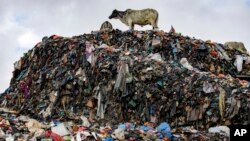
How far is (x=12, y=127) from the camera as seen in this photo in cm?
1025

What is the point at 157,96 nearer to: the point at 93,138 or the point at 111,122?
the point at 111,122

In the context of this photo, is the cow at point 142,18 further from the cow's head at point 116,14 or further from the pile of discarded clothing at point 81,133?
the pile of discarded clothing at point 81,133

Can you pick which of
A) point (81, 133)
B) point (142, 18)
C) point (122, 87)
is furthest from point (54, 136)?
point (142, 18)

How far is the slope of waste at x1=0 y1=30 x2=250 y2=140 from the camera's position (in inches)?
512

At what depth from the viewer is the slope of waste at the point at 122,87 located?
42.7ft

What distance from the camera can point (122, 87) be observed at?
541 inches

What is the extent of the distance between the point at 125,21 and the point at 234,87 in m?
7.21

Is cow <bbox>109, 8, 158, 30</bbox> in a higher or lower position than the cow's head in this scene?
lower

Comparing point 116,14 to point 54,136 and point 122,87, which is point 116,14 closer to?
point 122,87

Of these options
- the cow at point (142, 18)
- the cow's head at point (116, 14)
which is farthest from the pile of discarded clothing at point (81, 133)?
the cow's head at point (116, 14)

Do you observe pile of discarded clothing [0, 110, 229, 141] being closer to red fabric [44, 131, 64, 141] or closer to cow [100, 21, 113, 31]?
red fabric [44, 131, 64, 141]

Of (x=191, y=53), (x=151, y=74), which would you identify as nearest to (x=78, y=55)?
A: (x=151, y=74)

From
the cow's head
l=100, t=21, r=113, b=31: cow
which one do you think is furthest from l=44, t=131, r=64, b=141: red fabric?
the cow's head

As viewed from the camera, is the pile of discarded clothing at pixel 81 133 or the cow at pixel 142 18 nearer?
the pile of discarded clothing at pixel 81 133
